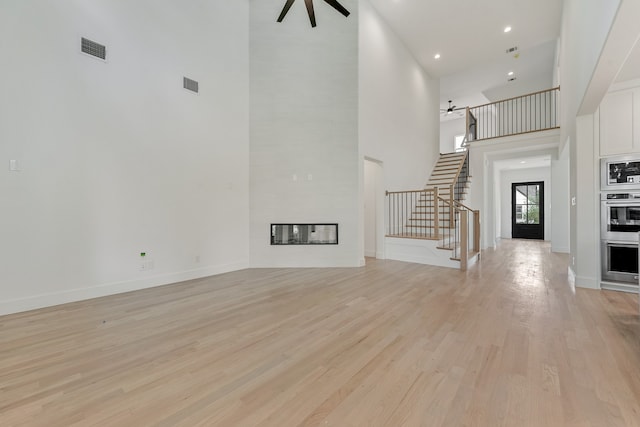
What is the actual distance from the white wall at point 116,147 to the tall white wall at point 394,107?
2661 millimetres

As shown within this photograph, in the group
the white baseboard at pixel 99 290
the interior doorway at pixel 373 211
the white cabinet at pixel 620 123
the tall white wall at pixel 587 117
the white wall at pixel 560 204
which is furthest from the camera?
the white wall at pixel 560 204

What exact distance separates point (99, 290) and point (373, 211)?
5474 millimetres

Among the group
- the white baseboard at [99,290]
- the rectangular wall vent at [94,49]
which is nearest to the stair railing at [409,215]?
the white baseboard at [99,290]

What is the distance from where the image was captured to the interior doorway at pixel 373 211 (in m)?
6.43

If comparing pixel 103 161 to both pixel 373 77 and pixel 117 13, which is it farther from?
pixel 373 77

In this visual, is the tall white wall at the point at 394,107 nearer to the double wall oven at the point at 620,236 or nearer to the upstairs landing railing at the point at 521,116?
the upstairs landing railing at the point at 521,116

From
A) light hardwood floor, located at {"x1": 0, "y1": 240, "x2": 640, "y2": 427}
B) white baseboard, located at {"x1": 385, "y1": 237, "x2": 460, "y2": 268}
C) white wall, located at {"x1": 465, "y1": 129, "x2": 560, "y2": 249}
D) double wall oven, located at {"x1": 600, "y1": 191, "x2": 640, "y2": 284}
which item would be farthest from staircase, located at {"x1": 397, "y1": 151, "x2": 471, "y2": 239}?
light hardwood floor, located at {"x1": 0, "y1": 240, "x2": 640, "y2": 427}

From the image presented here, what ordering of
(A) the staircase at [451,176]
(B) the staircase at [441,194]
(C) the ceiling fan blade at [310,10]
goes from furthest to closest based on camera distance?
1. (A) the staircase at [451,176]
2. (B) the staircase at [441,194]
3. (C) the ceiling fan blade at [310,10]

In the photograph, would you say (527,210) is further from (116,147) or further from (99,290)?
(99,290)

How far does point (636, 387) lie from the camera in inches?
66.4

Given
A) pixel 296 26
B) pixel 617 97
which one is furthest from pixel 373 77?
pixel 617 97

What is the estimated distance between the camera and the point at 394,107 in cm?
705

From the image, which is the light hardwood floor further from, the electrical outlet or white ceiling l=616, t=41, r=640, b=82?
white ceiling l=616, t=41, r=640, b=82

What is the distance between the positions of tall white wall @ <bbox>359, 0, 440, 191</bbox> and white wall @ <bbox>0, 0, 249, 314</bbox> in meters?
2.66
